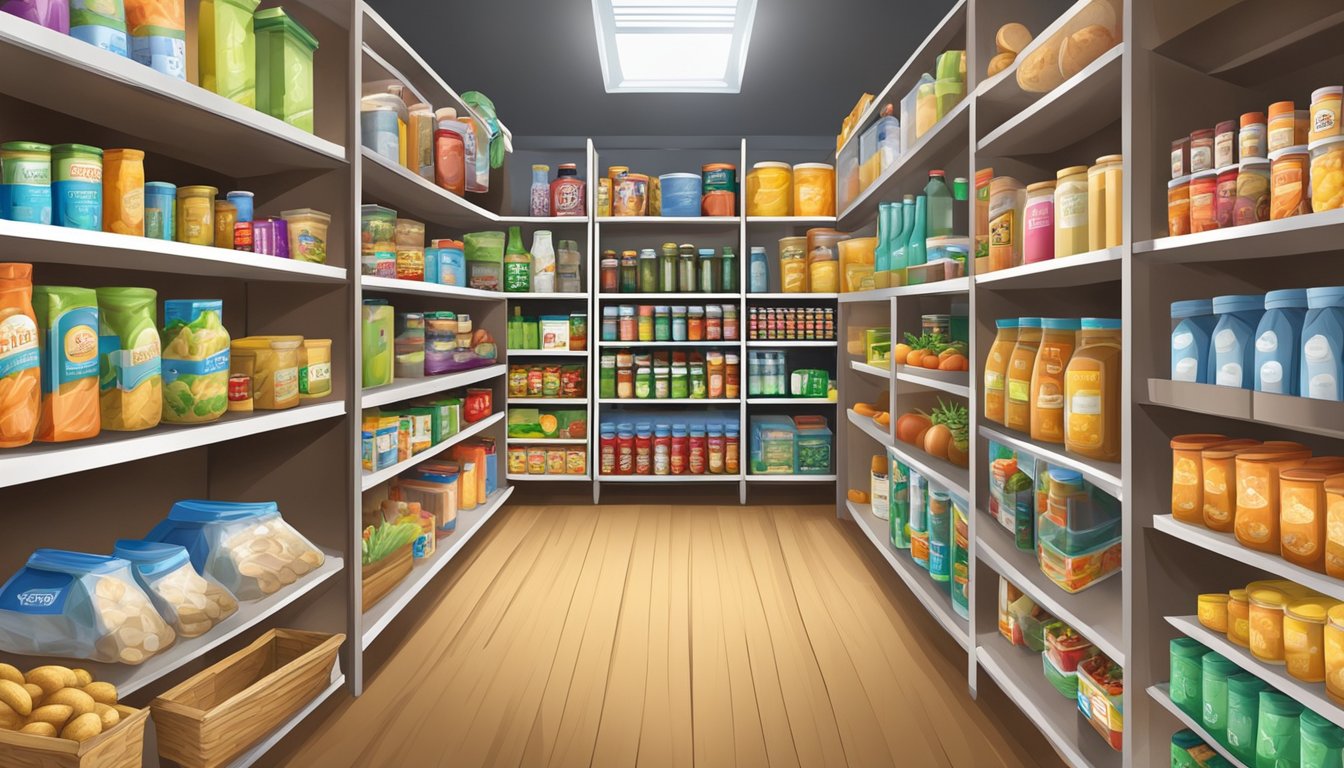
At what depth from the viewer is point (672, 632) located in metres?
3.08

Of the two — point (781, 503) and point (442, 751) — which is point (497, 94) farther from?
point (442, 751)

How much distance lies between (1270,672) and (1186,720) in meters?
0.30

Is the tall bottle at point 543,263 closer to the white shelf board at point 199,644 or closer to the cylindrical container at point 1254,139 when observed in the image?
the white shelf board at point 199,644

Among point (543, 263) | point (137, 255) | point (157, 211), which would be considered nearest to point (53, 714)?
point (137, 255)

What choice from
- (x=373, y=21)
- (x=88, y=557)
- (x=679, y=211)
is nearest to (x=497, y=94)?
(x=679, y=211)

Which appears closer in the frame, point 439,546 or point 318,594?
point 318,594

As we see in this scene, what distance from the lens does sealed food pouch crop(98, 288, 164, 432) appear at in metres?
1.85

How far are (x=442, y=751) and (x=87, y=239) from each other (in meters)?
1.55

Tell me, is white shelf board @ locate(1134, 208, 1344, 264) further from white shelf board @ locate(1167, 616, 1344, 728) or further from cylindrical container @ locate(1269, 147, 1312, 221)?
white shelf board @ locate(1167, 616, 1344, 728)

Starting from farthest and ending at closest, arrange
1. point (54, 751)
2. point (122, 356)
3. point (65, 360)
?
point (122, 356) < point (65, 360) < point (54, 751)

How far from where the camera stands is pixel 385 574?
9.55ft

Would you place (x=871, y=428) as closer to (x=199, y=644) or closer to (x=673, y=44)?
(x=673, y=44)

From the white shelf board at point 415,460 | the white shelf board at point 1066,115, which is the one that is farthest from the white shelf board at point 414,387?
the white shelf board at point 1066,115

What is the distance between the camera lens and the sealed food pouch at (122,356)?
1.85 metres
